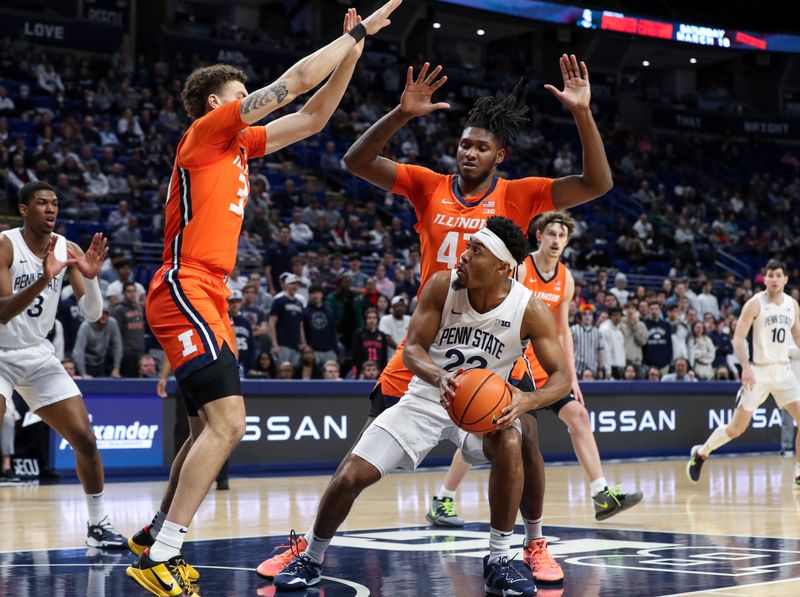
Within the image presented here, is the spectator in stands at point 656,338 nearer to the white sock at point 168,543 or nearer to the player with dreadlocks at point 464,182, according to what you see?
the player with dreadlocks at point 464,182

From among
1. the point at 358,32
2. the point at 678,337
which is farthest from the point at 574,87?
the point at 678,337

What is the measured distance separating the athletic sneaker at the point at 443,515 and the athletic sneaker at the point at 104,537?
2314mm

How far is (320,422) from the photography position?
47.0ft

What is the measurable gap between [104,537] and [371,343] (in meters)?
8.23

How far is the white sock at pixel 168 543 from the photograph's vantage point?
486 centimetres

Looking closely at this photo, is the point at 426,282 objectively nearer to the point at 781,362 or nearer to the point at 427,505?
the point at 427,505

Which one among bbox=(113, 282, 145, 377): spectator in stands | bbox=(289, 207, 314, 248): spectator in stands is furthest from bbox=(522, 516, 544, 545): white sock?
bbox=(289, 207, 314, 248): spectator in stands

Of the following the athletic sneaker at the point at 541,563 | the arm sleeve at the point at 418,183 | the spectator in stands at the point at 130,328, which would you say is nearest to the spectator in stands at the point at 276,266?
the spectator in stands at the point at 130,328

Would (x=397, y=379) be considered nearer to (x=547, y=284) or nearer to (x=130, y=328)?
(x=547, y=284)

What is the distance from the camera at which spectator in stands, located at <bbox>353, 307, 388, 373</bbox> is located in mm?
14930

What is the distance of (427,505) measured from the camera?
394 inches

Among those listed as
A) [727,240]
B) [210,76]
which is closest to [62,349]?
[210,76]

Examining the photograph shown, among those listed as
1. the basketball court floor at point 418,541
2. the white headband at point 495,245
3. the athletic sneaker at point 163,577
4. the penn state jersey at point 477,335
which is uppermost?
the white headband at point 495,245

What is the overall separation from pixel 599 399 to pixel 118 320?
717 centimetres
